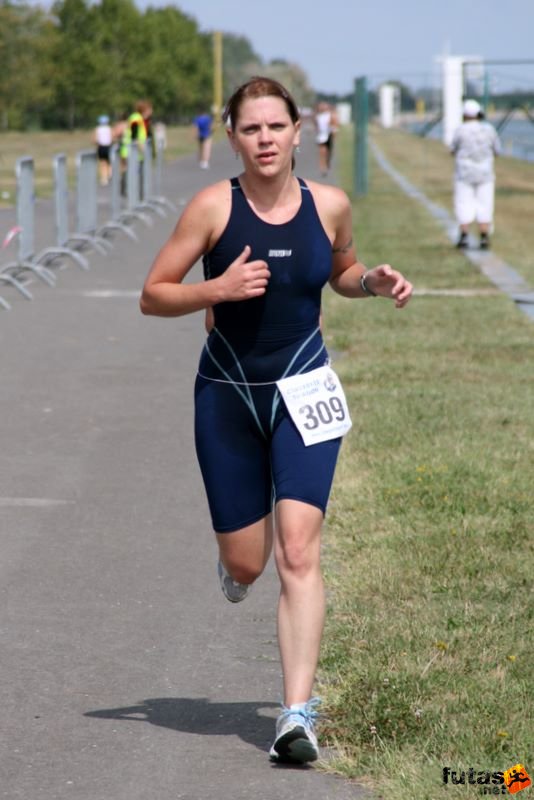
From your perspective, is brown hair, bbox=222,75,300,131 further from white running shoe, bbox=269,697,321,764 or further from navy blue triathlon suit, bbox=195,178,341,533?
white running shoe, bbox=269,697,321,764

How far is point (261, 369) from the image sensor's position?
5.00m

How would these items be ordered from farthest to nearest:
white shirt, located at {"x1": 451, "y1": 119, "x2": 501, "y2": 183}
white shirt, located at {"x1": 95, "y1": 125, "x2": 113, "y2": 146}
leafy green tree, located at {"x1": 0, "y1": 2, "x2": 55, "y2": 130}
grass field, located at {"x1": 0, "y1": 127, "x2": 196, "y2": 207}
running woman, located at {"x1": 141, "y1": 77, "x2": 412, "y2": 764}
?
1. leafy green tree, located at {"x1": 0, "y1": 2, "x2": 55, "y2": 130}
2. grass field, located at {"x1": 0, "y1": 127, "x2": 196, "y2": 207}
3. white shirt, located at {"x1": 95, "y1": 125, "x2": 113, "y2": 146}
4. white shirt, located at {"x1": 451, "y1": 119, "x2": 501, "y2": 183}
5. running woman, located at {"x1": 141, "y1": 77, "x2": 412, "y2": 764}

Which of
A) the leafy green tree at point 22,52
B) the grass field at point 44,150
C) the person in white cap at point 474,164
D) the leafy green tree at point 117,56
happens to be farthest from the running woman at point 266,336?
the leafy green tree at point 117,56

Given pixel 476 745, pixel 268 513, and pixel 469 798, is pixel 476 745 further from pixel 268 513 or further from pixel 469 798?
pixel 268 513

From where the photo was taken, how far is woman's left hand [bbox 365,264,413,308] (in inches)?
201

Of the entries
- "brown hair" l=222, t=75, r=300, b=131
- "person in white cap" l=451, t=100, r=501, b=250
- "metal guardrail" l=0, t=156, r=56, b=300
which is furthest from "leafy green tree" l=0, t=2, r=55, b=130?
"brown hair" l=222, t=75, r=300, b=131

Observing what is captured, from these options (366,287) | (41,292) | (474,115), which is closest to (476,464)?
(366,287)

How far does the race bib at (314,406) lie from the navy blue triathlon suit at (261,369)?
0.03 meters

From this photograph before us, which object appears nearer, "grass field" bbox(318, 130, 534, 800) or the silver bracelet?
"grass field" bbox(318, 130, 534, 800)

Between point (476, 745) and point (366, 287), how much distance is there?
4.71 feet

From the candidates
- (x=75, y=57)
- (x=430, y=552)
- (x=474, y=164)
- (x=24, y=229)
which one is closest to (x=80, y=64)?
(x=75, y=57)

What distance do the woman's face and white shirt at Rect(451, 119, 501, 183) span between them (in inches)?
675

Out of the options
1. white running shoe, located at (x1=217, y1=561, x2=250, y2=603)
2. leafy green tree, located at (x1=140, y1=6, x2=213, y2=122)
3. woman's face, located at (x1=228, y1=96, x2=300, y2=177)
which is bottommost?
leafy green tree, located at (x1=140, y1=6, x2=213, y2=122)

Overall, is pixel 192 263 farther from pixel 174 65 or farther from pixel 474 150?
pixel 174 65
